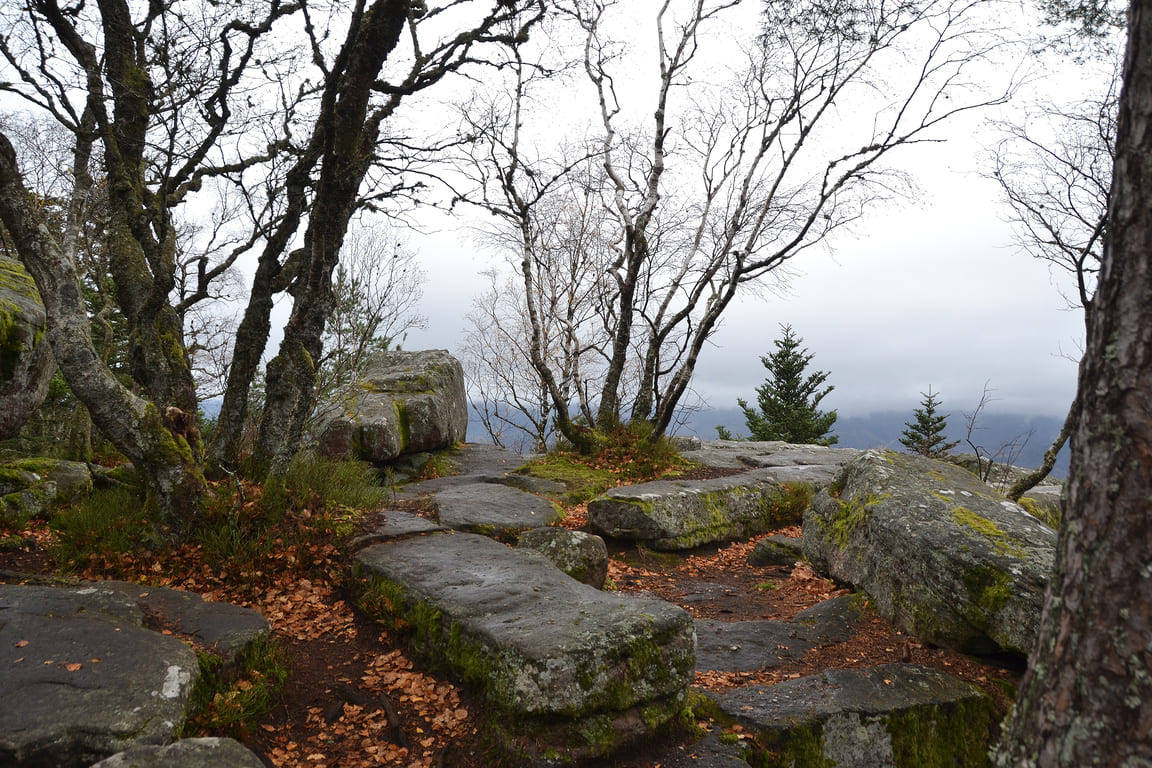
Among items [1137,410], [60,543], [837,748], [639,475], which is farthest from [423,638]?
[639,475]

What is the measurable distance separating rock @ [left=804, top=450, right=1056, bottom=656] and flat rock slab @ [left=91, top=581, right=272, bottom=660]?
4982mm

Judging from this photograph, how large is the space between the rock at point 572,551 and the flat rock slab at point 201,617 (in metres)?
2.76

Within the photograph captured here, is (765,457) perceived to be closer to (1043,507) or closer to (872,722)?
(1043,507)

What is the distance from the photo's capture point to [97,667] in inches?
132

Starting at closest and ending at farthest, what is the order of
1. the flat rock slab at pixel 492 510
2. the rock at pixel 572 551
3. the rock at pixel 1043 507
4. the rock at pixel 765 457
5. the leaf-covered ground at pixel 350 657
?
1. the leaf-covered ground at pixel 350 657
2. the rock at pixel 572 551
3. the flat rock slab at pixel 492 510
4. the rock at pixel 1043 507
5. the rock at pixel 765 457

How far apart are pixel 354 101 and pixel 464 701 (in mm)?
5484

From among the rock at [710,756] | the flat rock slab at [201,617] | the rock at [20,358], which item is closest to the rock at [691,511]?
the rock at [710,756]

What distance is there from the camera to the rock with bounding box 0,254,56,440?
702cm

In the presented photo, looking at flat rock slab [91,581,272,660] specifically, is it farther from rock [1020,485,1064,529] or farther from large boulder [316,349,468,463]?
rock [1020,485,1064,529]

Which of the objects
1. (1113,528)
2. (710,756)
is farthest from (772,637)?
(1113,528)

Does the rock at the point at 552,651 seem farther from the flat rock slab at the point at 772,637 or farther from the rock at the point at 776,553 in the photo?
the rock at the point at 776,553

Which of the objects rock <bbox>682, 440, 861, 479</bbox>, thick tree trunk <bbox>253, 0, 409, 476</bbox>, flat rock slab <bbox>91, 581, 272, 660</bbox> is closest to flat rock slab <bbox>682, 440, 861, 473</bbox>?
rock <bbox>682, 440, 861, 479</bbox>

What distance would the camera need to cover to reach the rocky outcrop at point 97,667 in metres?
2.84

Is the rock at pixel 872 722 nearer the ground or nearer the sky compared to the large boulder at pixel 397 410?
nearer the ground
